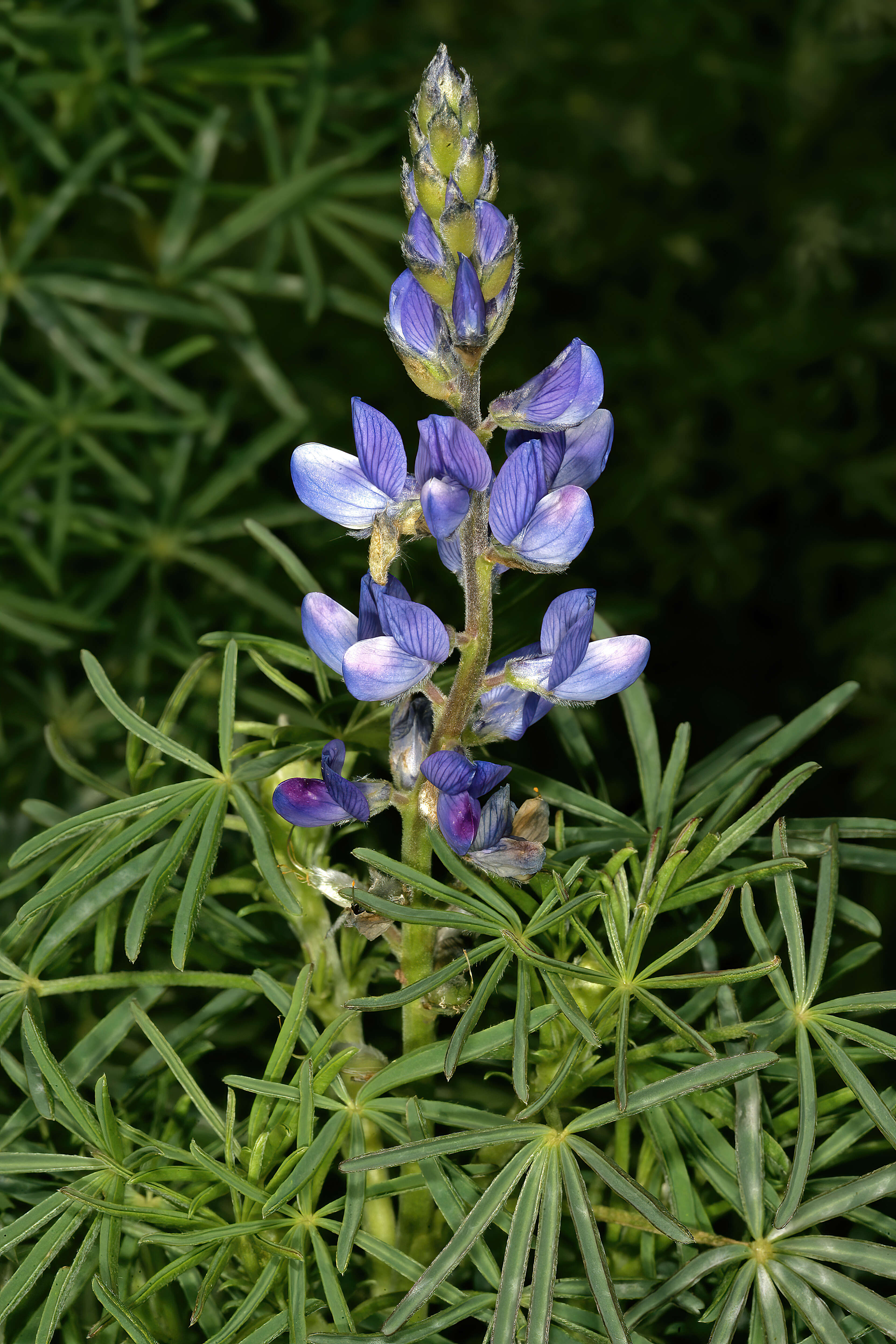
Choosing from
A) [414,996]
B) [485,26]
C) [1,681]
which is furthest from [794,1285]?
[485,26]

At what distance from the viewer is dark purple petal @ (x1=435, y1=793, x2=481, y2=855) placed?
565 mm

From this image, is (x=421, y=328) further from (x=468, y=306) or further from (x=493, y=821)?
(x=493, y=821)

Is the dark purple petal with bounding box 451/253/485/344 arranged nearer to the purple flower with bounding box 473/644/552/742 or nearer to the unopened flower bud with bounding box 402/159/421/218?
the unopened flower bud with bounding box 402/159/421/218

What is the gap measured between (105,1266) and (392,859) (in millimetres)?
218

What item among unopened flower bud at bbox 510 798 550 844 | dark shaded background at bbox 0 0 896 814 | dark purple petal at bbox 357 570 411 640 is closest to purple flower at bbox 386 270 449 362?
dark purple petal at bbox 357 570 411 640

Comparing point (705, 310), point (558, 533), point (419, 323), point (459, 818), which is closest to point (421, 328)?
point (419, 323)

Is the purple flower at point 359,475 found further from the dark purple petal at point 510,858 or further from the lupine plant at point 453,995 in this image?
the dark purple petal at point 510,858

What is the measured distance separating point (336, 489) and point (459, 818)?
0.52 feet

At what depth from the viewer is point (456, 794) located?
569 millimetres

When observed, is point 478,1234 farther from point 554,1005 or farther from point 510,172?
point 510,172

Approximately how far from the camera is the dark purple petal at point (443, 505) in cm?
54

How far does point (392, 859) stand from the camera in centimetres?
58

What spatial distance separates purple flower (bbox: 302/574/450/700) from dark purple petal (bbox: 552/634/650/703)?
0.06m

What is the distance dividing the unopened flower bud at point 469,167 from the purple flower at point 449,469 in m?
0.10
